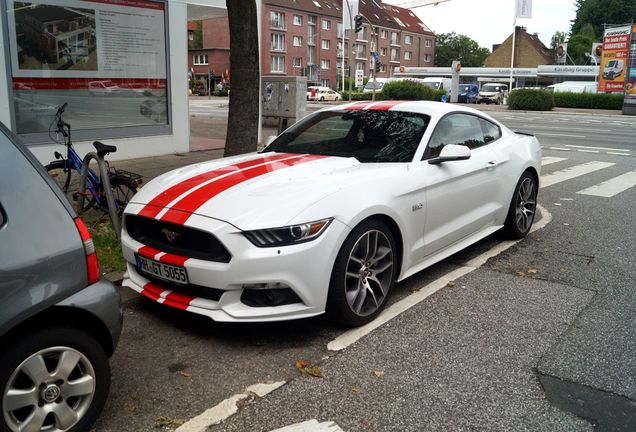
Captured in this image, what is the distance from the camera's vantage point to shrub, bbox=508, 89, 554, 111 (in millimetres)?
38438

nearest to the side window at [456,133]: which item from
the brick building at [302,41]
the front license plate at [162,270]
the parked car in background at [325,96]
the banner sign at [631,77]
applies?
the front license plate at [162,270]

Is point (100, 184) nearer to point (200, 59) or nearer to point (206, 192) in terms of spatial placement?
point (206, 192)

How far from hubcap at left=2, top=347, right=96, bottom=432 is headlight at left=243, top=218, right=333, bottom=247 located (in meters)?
1.21

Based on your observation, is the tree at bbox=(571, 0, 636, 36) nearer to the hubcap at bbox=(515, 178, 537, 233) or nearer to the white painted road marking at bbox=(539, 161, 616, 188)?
the white painted road marking at bbox=(539, 161, 616, 188)

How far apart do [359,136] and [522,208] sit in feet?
7.36

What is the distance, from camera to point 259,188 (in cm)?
404

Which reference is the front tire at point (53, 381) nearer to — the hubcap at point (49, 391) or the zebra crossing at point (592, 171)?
the hubcap at point (49, 391)

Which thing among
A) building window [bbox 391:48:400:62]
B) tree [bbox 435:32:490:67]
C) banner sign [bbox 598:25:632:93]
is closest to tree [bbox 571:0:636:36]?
tree [bbox 435:32:490:67]

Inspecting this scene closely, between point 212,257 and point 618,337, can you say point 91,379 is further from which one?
point 618,337

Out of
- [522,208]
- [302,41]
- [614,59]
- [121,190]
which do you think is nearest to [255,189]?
[121,190]

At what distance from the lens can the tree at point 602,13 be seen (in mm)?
98750

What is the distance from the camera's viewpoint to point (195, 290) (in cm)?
376

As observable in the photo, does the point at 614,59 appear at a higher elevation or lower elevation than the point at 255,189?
higher

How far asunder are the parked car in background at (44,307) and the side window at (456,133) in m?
2.96
